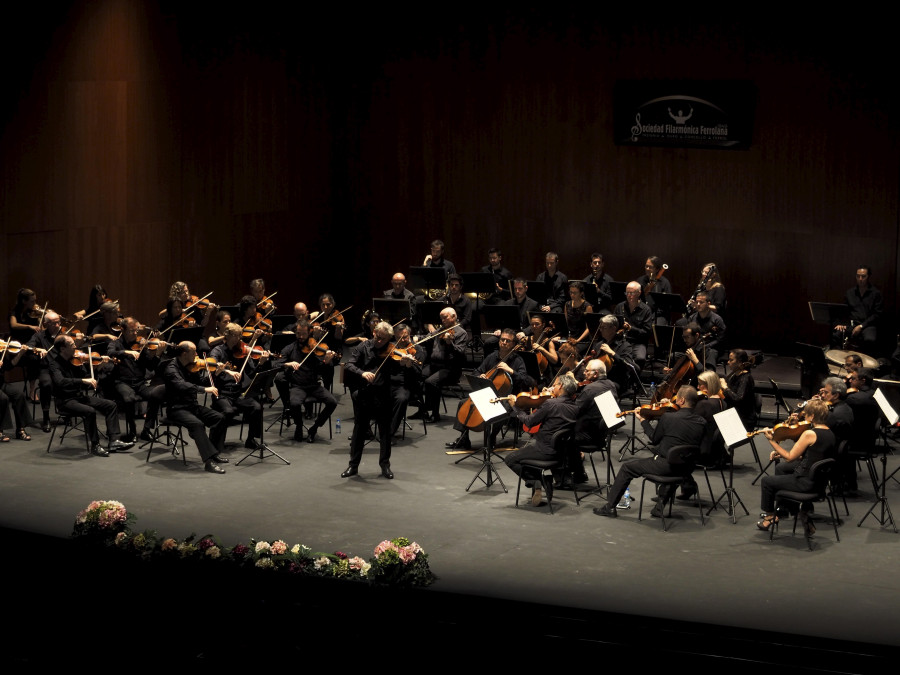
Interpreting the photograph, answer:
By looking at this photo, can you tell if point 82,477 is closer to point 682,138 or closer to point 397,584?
point 397,584

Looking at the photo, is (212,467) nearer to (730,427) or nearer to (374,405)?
(374,405)

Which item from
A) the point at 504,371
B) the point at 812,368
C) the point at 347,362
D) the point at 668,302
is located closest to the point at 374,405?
the point at 347,362

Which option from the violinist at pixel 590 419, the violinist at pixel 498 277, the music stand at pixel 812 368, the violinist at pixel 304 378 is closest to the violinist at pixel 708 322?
the music stand at pixel 812 368

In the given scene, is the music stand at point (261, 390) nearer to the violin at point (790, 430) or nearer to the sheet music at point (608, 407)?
the sheet music at point (608, 407)

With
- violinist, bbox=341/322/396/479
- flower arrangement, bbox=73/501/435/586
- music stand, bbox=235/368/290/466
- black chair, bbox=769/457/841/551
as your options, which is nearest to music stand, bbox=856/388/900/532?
black chair, bbox=769/457/841/551

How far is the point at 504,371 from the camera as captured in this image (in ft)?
40.4

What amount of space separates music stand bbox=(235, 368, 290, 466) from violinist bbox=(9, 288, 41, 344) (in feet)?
9.99

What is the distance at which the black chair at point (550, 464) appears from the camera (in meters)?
10.6

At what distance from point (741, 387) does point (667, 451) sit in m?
1.78

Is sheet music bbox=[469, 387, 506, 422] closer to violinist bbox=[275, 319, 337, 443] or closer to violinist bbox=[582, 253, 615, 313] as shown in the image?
violinist bbox=[275, 319, 337, 443]

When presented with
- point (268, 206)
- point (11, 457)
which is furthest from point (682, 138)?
point (11, 457)

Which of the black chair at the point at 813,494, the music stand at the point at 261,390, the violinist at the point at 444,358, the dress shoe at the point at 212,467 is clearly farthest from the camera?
the violinist at the point at 444,358

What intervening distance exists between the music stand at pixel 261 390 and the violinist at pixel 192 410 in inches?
14.2

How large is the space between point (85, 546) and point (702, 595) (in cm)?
469
